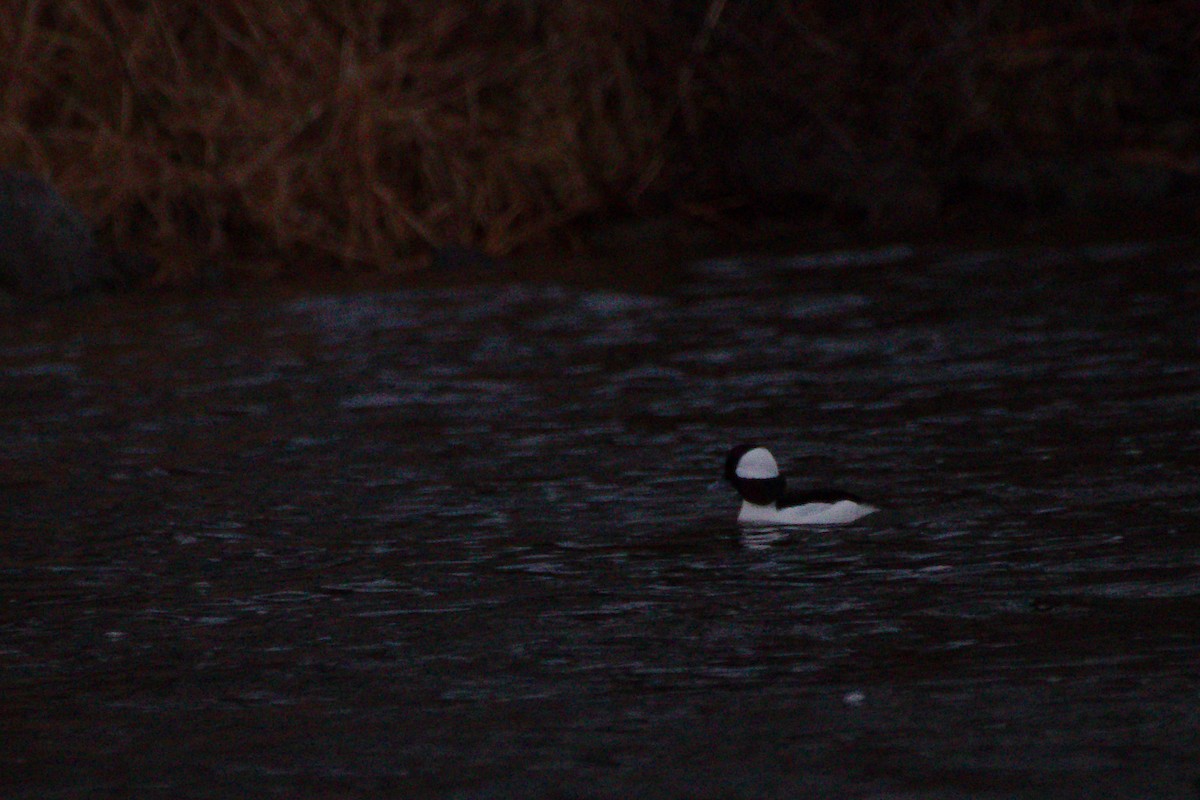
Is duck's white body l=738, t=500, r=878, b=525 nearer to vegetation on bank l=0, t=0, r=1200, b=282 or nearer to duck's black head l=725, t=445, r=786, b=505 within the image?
duck's black head l=725, t=445, r=786, b=505

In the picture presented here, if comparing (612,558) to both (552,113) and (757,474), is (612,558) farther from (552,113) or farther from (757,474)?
(552,113)

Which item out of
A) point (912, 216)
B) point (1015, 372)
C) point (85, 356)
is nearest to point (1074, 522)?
point (1015, 372)

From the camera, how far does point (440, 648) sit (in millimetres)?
7289

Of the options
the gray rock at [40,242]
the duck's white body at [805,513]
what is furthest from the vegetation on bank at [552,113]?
the duck's white body at [805,513]

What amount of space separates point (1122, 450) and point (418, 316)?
7.07 meters

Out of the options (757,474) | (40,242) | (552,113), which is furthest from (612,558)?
(552,113)

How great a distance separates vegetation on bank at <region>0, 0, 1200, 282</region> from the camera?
19422 millimetres

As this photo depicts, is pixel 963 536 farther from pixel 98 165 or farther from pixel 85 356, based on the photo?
pixel 98 165

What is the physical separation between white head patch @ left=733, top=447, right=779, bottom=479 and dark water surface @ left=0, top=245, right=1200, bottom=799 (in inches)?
9.3

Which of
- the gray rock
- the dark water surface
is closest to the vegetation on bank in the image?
the gray rock

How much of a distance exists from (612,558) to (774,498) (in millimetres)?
745

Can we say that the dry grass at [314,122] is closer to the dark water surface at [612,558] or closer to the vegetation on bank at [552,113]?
the vegetation on bank at [552,113]

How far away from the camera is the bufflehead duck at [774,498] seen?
28.9 feet

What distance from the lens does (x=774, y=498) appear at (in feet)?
29.2
